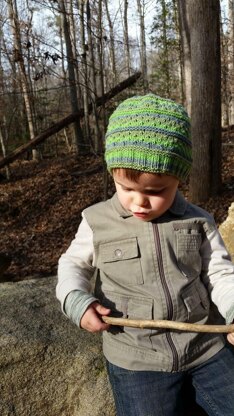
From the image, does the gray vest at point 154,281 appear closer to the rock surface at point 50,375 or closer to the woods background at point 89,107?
the rock surface at point 50,375

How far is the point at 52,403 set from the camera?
5.98ft

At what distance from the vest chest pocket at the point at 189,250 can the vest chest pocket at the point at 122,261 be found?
16cm

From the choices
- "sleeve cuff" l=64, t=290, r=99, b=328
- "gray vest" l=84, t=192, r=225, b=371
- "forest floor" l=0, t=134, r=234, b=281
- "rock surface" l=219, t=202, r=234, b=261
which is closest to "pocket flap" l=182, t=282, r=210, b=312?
"gray vest" l=84, t=192, r=225, b=371

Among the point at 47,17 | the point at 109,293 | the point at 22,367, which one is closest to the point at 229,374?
the point at 109,293

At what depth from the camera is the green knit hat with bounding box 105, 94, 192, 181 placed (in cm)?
135

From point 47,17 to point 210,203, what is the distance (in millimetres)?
15982

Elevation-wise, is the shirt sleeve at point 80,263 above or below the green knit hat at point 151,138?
below

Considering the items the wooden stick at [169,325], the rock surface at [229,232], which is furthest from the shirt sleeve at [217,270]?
the rock surface at [229,232]

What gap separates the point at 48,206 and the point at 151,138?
6.95 m

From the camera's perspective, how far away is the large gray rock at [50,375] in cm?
179

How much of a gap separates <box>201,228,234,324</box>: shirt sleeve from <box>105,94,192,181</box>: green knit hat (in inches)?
13.5

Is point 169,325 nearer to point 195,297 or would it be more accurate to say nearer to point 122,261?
point 195,297

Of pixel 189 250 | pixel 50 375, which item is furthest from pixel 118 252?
pixel 50 375

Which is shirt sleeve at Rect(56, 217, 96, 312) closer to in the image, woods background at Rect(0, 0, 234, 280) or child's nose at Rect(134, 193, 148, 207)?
child's nose at Rect(134, 193, 148, 207)
